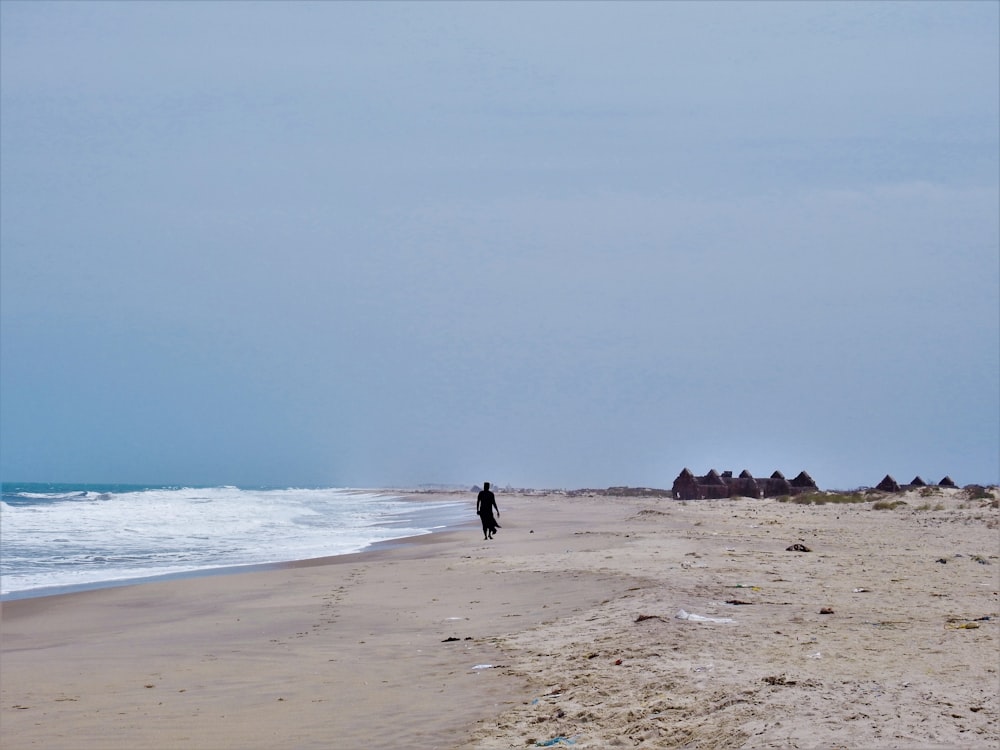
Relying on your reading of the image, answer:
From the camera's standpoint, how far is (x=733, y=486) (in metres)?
47.5

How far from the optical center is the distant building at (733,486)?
47469 mm

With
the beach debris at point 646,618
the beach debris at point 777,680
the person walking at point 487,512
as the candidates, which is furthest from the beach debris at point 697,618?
the person walking at point 487,512

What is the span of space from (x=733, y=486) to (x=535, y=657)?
40806 millimetres

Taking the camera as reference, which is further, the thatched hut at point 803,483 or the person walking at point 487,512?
the thatched hut at point 803,483

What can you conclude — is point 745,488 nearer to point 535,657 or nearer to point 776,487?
point 776,487

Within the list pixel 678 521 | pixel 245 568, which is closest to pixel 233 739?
pixel 245 568

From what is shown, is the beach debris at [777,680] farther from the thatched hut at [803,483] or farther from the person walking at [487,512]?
the thatched hut at [803,483]

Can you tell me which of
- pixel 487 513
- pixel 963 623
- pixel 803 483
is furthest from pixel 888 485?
pixel 963 623

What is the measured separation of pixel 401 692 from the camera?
25.0 ft

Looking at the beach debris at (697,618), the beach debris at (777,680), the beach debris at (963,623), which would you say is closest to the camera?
the beach debris at (777,680)

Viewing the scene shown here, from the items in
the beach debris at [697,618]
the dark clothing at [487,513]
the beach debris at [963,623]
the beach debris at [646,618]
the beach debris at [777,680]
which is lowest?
the beach debris at [777,680]

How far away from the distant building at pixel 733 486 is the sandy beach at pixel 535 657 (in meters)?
31.5

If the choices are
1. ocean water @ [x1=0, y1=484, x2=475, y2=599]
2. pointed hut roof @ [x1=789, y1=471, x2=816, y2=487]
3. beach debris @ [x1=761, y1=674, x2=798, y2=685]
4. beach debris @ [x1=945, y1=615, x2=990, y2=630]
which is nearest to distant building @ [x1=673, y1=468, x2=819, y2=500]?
pointed hut roof @ [x1=789, y1=471, x2=816, y2=487]

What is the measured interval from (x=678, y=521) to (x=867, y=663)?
2005cm
